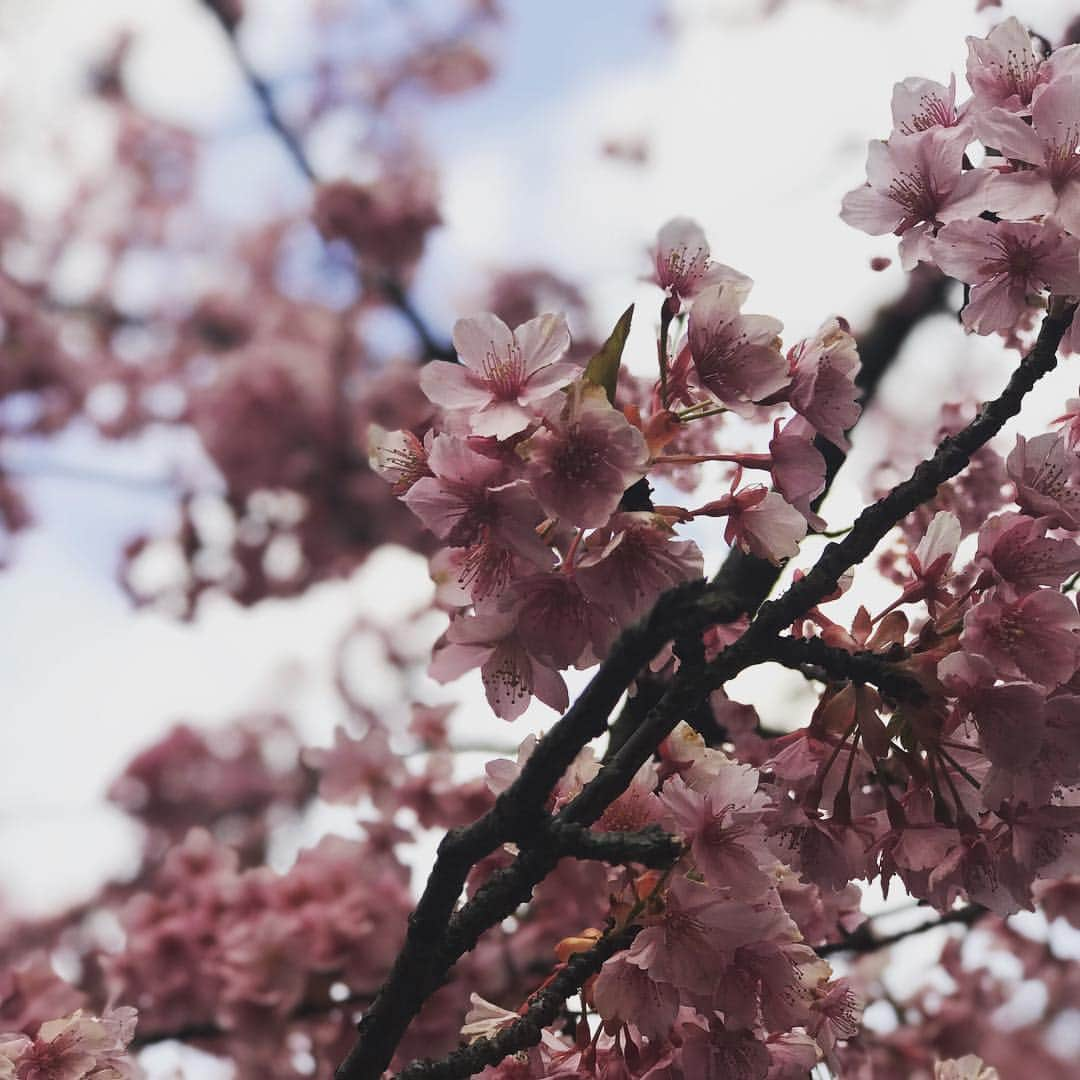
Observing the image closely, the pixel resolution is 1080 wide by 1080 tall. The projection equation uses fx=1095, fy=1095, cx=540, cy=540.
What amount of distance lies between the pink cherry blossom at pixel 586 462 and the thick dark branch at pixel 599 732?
0.60ft

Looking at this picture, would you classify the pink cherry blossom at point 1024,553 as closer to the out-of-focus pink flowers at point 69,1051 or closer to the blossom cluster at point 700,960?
the blossom cluster at point 700,960

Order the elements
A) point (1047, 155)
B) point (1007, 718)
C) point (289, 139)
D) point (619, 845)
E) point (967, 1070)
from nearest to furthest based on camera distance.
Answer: point (619, 845) → point (1007, 718) → point (1047, 155) → point (967, 1070) → point (289, 139)

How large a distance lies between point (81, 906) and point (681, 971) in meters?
8.41

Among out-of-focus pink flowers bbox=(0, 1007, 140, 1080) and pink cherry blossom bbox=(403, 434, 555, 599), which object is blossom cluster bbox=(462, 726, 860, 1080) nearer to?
pink cherry blossom bbox=(403, 434, 555, 599)

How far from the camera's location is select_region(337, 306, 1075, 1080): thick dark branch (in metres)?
0.92

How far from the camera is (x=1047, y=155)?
1185mm

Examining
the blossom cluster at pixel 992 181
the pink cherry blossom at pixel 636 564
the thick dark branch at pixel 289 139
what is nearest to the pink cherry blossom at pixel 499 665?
the pink cherry blossom at pixel 636 564

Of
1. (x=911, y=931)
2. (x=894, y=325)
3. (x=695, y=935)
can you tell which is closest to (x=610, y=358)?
(x=695, y=935)

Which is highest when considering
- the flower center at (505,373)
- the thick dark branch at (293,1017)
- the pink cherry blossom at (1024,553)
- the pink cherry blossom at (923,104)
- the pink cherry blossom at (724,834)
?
the thick dark branch at (293,1017)

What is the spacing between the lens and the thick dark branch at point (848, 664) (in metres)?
1.06

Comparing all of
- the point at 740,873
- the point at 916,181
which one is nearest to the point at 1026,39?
the point at 916,181

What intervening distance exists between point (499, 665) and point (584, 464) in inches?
11.1

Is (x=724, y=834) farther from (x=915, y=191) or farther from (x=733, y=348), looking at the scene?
(x=915, y=191)

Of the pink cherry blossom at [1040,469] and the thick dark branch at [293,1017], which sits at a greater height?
the thick dark branch at [293,1017]
